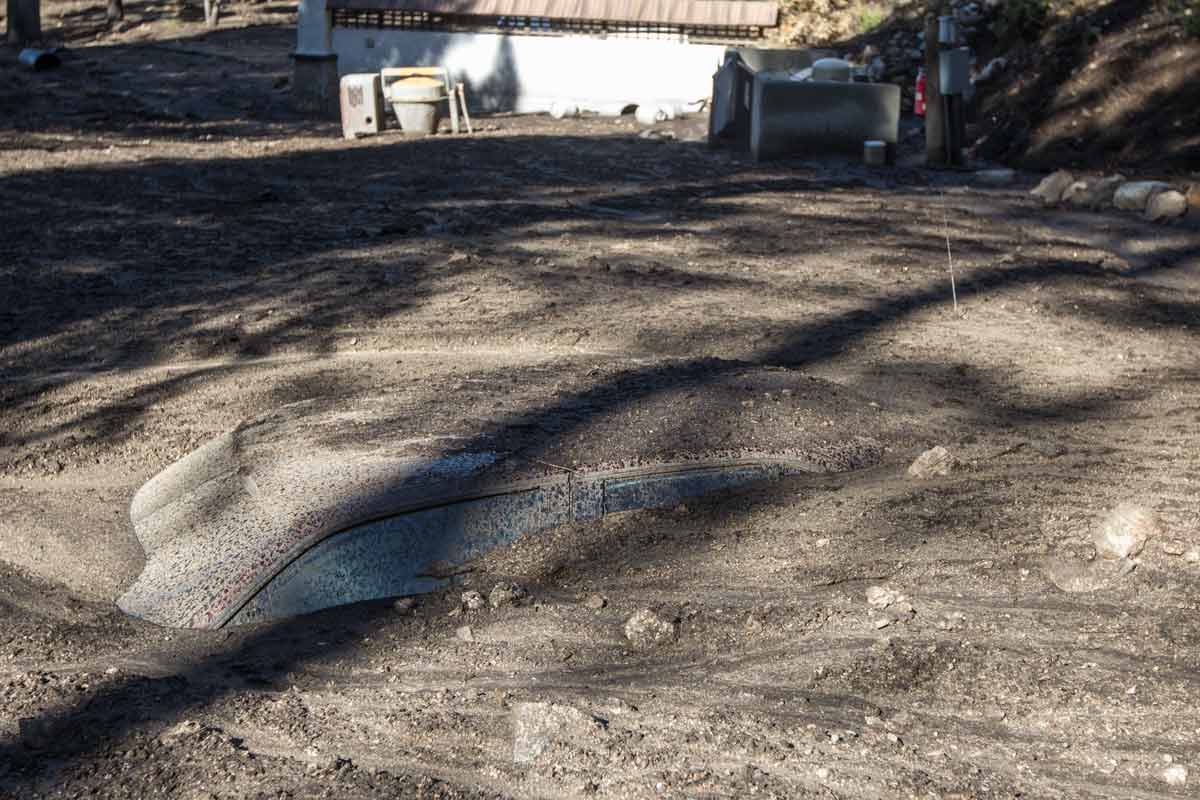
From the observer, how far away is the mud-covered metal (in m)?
4.63

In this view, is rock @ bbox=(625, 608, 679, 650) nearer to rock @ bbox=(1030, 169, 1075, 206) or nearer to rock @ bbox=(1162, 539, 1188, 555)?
rock @ bbox=(1162, 539, 1188, 555)

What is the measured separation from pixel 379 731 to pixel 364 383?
310 cm

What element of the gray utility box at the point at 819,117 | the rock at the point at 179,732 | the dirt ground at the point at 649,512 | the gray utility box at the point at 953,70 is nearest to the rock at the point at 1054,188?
Result: the dirt ground at the point at 649,512

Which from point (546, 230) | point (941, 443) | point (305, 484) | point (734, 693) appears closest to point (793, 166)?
point (546, 230)

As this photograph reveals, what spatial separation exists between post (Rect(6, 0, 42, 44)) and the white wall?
456 inches

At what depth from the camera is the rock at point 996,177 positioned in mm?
13266

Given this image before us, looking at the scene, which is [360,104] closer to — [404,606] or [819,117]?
[819,117]

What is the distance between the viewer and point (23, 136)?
16.9 meters

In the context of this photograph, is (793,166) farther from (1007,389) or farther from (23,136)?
(23,136)

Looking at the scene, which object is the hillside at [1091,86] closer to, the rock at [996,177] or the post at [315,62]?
the rock at [996,177]

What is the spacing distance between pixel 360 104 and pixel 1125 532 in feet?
47.9

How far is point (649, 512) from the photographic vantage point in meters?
4.98

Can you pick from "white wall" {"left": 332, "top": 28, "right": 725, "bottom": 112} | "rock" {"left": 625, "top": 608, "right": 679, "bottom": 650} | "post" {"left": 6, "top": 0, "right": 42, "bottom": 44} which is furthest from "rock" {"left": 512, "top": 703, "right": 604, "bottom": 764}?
"post" {"left": 6, "top": 0, "right": 42, "bottom": 44}

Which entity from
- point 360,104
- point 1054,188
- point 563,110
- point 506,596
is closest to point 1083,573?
point 506,596
